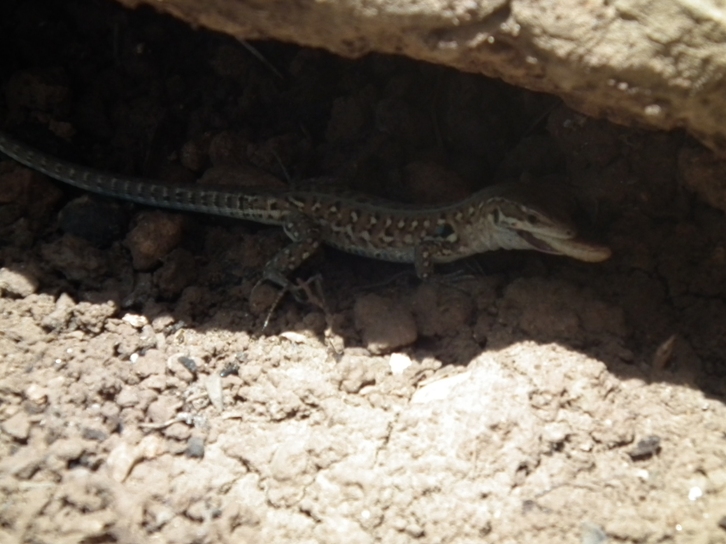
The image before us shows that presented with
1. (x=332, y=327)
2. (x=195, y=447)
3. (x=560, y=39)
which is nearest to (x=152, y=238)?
(x=332, y=327)

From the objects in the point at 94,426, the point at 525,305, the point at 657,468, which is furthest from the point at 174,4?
the point at 657,468

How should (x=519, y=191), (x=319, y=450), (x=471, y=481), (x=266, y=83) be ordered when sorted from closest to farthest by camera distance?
(x=471, y=481) < (x=319, y=450) < (x=519, y=191) < (x=266, y=83)

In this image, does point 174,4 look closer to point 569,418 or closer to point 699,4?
point 699,4

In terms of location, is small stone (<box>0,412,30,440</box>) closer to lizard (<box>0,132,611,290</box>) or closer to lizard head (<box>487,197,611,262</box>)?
lizard (<box>0,132,611,290</box>)

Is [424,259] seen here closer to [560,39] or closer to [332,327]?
[332,327]

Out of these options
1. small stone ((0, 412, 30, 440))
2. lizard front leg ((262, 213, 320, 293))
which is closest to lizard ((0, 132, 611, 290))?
lizard front leg ((262, 213, 320, 293))

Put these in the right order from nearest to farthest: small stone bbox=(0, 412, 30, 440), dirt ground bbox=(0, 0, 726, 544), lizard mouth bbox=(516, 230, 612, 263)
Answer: dirt ground bbox=(0, 0, 726, 544) < small stone bbox=(0, 412, 30, 440) < lizard mouth bbox=(516, 230, 612, 263)
